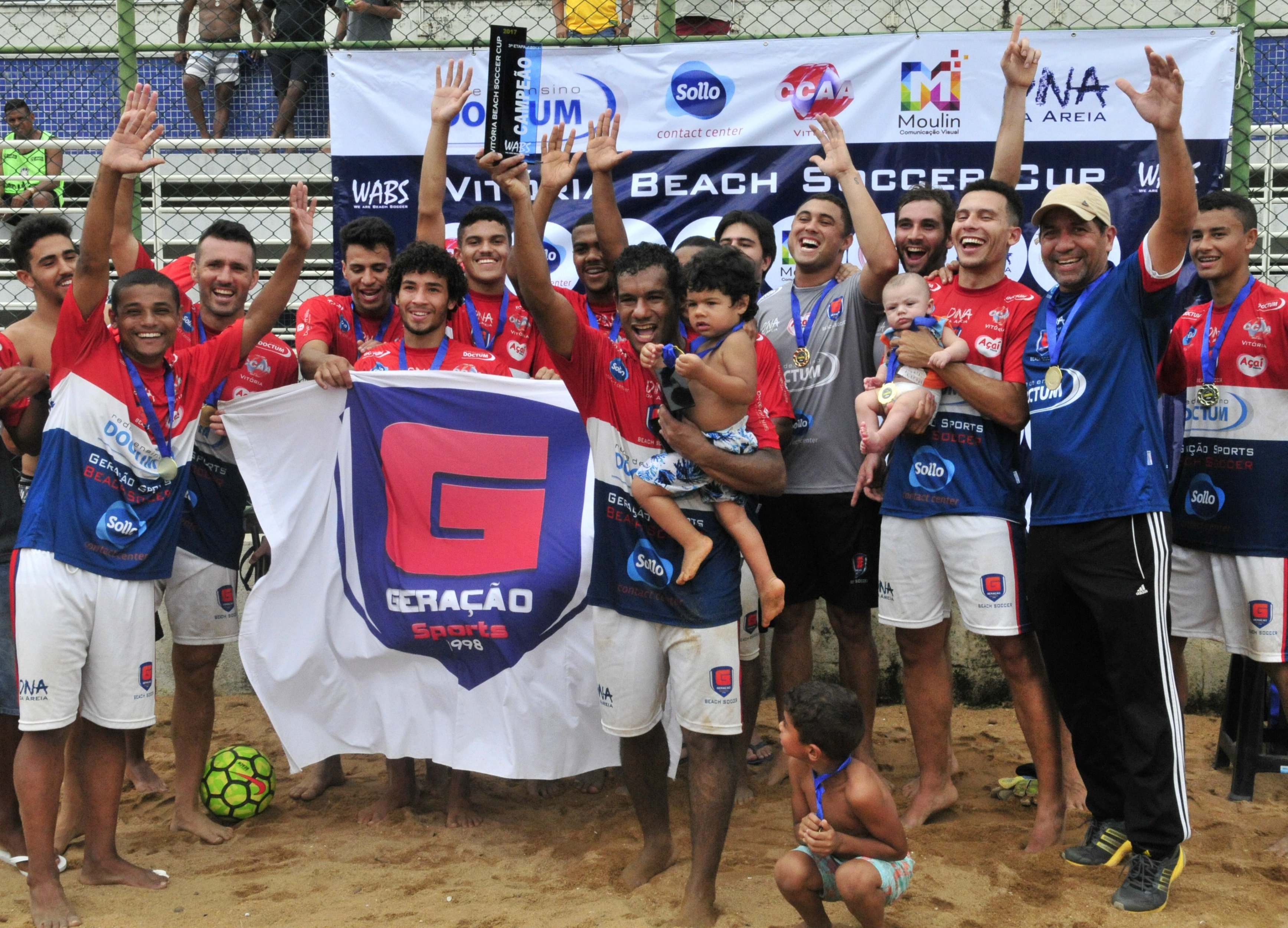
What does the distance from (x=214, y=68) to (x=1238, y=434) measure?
254 inches

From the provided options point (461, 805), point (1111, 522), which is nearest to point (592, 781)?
point (461, 805)

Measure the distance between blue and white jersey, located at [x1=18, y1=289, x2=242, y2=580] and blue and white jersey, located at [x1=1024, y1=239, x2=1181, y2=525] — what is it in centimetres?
307

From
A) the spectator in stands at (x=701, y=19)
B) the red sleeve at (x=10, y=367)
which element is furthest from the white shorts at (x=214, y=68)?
the red sleeve at (x=10, y=367)

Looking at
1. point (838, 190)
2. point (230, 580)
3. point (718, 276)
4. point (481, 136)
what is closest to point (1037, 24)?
point (838, 190)

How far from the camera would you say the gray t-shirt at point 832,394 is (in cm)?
461

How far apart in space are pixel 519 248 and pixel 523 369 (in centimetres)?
136

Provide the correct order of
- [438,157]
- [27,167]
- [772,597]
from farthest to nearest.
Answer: [27,167], [438,157], [772,597]

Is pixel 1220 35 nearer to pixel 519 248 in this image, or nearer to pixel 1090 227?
pixel 1090 227

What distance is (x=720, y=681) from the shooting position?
148 inches

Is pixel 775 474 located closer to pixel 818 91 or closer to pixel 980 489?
pixel 980 489

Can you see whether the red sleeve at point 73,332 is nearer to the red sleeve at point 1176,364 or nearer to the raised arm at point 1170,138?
the raised arm at point 1170,138

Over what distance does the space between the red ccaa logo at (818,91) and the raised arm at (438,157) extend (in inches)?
73.0

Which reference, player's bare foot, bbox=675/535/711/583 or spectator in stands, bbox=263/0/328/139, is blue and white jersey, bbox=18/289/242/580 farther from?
spectator in stands, bbox=263/0/328/139

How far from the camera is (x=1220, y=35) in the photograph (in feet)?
18.8
